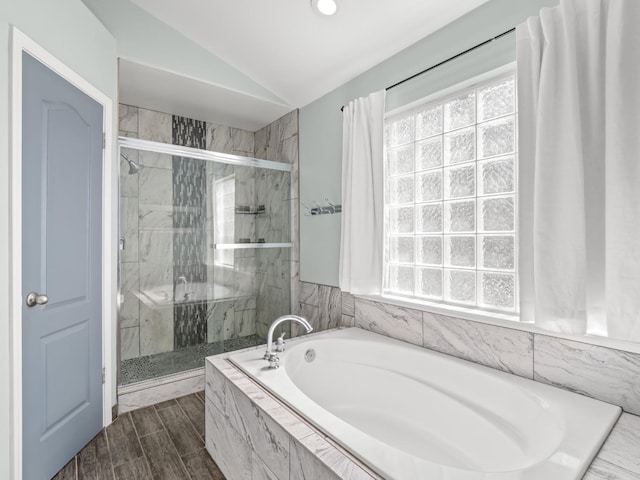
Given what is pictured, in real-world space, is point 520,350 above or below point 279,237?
below

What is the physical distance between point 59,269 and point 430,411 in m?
2.11

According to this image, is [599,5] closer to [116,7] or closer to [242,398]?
[242,398]

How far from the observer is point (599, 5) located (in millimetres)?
1344

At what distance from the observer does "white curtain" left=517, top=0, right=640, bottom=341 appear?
1.26 meters

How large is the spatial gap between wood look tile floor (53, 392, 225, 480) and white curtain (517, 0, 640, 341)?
1883 mm

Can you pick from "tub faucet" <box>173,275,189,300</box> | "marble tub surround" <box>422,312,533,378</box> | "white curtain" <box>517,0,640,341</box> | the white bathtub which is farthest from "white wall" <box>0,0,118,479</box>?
"white curtain" <box>517,0,640,341</box>

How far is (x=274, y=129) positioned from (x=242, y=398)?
110 inches

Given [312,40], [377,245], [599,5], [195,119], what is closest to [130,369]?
[377,245]

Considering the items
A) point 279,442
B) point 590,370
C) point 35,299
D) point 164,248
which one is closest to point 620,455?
point 590,370

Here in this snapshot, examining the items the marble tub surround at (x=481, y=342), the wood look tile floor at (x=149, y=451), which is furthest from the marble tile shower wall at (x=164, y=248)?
the marble tub surround at (x=481, y=342)

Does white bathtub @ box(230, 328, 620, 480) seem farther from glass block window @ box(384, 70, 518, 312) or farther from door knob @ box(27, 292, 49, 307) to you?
door knob @ box(27, 292, 49, 307)

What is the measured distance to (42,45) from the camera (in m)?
1.65

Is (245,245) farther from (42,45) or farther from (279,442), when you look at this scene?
(279,442)

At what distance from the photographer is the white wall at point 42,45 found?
1443 millimetres
